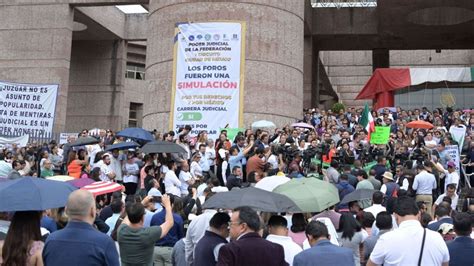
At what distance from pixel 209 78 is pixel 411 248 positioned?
15.7 m

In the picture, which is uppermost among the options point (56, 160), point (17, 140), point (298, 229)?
point (17, 140)

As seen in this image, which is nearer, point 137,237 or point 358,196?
point 137,237

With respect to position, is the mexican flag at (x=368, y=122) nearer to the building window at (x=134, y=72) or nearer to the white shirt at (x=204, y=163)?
the white shirt at (x=204, y=163)

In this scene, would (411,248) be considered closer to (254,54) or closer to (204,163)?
(204,163)

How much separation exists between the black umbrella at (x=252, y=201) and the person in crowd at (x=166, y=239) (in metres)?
1.01

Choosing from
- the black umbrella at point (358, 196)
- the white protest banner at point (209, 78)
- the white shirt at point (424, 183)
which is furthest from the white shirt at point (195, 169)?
the white protest banner at point (209, 78)

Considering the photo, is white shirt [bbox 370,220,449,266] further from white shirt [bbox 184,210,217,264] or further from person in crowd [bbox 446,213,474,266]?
white shirt [bbox 184,210,217,264]

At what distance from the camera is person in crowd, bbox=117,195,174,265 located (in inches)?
215

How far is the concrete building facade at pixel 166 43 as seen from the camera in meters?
20.8

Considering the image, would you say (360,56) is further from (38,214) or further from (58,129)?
(38,214)

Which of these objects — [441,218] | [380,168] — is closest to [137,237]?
[441,218]

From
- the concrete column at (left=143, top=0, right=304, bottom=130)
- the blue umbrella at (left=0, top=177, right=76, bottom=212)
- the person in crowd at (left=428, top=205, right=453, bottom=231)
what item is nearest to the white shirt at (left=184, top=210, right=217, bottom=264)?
the blue umbrella at (left=0, top=177, right=76, bottom=212)

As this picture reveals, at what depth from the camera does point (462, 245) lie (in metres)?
4.94

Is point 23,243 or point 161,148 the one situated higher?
point 161,148
